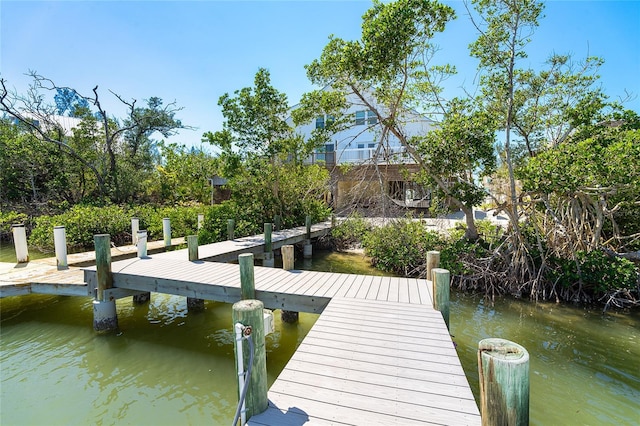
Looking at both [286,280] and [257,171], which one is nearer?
[286,280]

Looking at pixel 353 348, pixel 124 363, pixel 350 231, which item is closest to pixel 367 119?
pixel 350 231

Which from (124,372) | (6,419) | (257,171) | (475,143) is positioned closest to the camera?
(6,419)

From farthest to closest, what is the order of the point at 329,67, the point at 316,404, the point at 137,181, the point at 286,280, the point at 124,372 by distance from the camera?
the point at 137,181 < the point at 329,67 < the point at 286,280 < the point at 124,372 < the point at 316,404

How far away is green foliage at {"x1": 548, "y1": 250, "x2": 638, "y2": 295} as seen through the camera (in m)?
7.96

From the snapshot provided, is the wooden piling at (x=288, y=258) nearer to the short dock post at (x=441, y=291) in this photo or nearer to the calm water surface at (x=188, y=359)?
the calm water surface at (x=188, y=359)

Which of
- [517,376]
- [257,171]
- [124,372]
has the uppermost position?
[257,171]

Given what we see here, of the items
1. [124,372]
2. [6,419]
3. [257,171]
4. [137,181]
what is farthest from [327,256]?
[137,181]

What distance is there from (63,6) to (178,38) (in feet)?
9.76

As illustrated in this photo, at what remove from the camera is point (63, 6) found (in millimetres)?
8703

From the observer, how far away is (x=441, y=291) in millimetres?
4887

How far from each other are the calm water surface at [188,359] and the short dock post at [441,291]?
141cm

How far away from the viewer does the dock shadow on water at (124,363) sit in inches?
169

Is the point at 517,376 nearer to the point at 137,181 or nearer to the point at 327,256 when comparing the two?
the point at 327,256

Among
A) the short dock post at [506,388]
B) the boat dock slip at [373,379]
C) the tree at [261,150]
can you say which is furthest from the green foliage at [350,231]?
the short dock post at [506,388]
